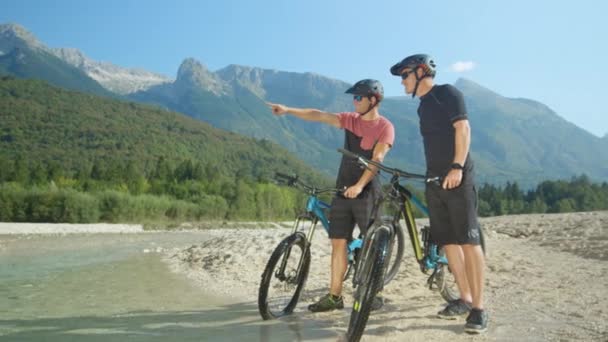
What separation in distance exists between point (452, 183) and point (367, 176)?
3.20ft

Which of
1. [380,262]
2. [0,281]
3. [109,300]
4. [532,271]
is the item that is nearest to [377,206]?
[380,262]

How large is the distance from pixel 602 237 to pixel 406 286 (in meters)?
7.00

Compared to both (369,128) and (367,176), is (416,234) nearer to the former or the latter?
(367,176)

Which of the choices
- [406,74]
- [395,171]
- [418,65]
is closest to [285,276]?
[395,171]

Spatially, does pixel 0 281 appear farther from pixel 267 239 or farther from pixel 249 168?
pixel 249 168

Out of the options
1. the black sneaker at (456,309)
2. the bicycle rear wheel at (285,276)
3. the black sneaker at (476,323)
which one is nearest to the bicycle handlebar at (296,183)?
the bicycle rear wheel at (285,276)

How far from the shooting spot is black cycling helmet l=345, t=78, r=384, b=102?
5.01 m

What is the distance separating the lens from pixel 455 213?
171 inches

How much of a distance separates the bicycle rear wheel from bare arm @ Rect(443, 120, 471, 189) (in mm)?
1682

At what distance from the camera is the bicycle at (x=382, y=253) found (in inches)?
144

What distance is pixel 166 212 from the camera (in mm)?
63656

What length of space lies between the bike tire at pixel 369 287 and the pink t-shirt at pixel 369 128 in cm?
130

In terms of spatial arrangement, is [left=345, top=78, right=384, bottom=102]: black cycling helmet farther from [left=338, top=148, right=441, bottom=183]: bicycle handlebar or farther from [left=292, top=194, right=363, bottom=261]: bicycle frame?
[left=292, top=194, right=363, bottom=261]: bicycle frame

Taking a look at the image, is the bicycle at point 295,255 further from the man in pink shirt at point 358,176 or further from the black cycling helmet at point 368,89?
the black cycling helmet at point 368,89
